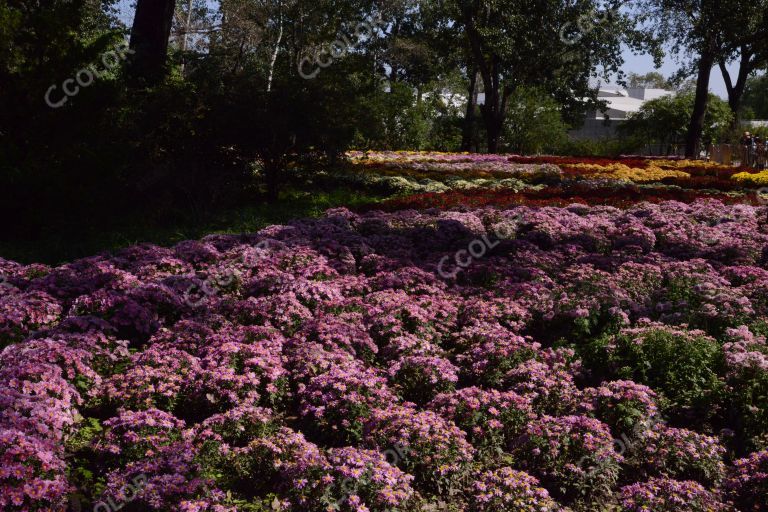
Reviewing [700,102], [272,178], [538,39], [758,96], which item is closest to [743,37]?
[700,102]

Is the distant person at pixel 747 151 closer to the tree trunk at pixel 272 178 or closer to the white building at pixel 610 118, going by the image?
the tree trunk at pixel 272 178

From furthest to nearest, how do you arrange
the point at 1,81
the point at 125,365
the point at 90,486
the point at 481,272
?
the point at 1,81
the point at 481,272
the point at 125,365
the point at 90,486

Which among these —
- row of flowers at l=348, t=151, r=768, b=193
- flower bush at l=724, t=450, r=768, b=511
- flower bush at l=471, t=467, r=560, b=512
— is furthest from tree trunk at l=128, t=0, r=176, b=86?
flower bush at l=724, t=450, r=768, b=511

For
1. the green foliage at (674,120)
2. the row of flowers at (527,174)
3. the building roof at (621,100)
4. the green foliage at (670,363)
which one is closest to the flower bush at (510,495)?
the green foliage at (670,363)

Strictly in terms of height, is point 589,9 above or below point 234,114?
above

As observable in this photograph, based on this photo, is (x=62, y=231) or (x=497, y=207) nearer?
(x=62, y=231)

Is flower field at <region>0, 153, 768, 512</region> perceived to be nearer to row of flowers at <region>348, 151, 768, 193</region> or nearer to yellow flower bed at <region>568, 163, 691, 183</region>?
row of flowers at <region>348, 151, 768, 193</region>

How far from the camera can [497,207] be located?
36.7 feet

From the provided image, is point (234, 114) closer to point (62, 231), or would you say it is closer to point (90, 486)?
point (62, 231)

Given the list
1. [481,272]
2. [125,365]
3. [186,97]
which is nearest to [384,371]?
[125,365]

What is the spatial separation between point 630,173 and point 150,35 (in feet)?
41.0

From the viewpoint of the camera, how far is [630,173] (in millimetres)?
18438

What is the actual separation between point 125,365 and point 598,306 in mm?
4055

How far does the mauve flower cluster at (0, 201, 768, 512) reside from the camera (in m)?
3.79
